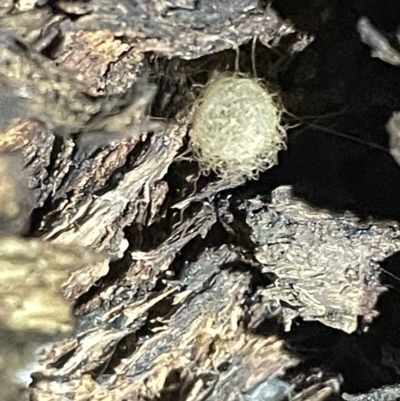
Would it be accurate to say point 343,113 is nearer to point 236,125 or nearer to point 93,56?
point 236,125

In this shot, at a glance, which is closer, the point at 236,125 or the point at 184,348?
the point at 236,125

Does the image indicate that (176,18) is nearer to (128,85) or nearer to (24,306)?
(128,85)

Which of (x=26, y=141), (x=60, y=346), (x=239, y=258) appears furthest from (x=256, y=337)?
(x=26, y=141)

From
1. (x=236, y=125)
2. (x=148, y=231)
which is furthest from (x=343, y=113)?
(x=148, y=231)

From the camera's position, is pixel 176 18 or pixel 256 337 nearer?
pixel 176 18

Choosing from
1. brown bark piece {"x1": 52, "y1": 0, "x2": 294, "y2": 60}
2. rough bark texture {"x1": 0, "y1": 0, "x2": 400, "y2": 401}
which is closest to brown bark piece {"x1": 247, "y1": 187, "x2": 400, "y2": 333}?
rough bark texture {"x1": 0, "y1": 0, "x2": 400, "y2": 401}

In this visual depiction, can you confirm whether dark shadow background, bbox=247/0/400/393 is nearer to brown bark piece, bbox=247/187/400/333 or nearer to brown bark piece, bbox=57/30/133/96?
brown bark piece, bbox=247/187/400/333
